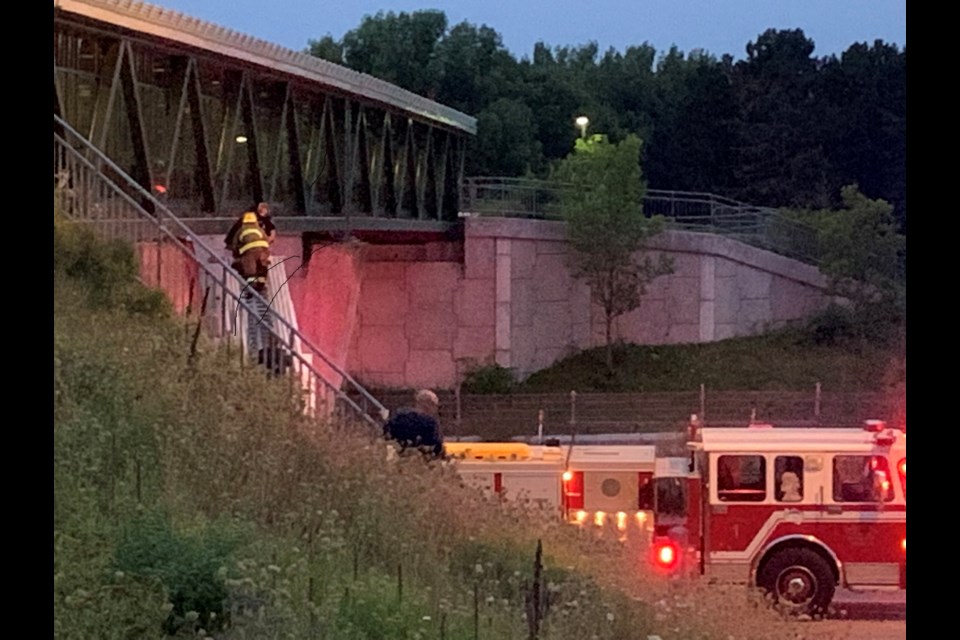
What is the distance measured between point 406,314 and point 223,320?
2721 cm

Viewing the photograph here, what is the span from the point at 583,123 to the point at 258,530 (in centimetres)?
3530

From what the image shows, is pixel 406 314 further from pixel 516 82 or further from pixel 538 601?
pixel 538 601

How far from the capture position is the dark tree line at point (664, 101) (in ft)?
111

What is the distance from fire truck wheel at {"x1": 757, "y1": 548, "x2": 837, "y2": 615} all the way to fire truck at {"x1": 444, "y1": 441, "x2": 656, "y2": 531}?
1482mm

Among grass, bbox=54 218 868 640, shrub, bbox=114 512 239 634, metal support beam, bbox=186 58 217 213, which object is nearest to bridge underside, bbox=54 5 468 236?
metal support beam, bbox=186 58 217 213

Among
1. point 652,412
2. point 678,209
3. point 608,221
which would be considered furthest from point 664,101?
point 652,412

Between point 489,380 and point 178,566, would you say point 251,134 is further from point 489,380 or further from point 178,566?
point 178,566

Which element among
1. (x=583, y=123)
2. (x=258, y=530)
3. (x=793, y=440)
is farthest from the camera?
(x=583, y=123)

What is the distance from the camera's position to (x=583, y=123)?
41.6 meters

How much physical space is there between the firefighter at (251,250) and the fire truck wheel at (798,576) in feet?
17.3

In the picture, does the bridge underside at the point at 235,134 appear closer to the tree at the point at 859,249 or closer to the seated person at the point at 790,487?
the seated person at the point at 790,487
